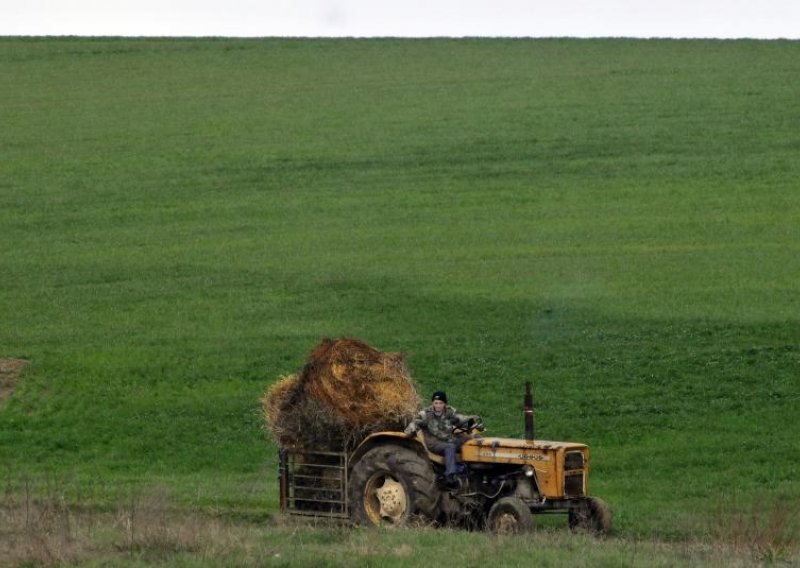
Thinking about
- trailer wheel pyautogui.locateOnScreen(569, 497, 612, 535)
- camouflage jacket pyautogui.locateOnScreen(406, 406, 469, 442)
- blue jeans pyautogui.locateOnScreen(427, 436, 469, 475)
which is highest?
camouflage jacket pyautogui.locateOnScreen(406, 406, 469, 442)

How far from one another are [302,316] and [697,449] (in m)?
9.72

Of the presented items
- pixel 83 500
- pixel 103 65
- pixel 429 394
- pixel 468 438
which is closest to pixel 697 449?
pixel 429 394

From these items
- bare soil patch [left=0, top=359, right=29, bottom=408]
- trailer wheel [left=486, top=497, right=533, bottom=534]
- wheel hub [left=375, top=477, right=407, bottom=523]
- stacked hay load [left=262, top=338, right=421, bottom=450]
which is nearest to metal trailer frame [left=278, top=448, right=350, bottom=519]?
stacked hay load [left=262, top=338, right=421, bottom=450]

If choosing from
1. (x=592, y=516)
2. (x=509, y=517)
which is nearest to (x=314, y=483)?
(x=509, y=517)

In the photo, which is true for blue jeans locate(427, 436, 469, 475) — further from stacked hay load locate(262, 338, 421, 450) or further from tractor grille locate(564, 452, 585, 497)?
tractor grille locate(564, 452, 585, 497)

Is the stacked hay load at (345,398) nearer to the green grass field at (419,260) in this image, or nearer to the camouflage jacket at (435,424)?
the camouflage jacket at (435,424)

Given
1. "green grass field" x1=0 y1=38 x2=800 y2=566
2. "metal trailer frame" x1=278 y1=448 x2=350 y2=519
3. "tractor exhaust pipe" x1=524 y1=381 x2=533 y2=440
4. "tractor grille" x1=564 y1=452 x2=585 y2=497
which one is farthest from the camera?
"green grass field" x1=0 y1=38 x2=800 y2=566

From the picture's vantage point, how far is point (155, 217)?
3628 cm

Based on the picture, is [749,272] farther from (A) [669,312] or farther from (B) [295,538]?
(B) [295,538]

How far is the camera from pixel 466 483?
14906 millimetres

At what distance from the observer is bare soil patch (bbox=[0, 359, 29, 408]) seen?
23766mm

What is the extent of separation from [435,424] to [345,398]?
99cm

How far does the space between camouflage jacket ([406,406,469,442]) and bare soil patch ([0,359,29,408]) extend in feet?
34.0

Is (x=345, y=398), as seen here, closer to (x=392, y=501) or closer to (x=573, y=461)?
(x=392, y=501)
